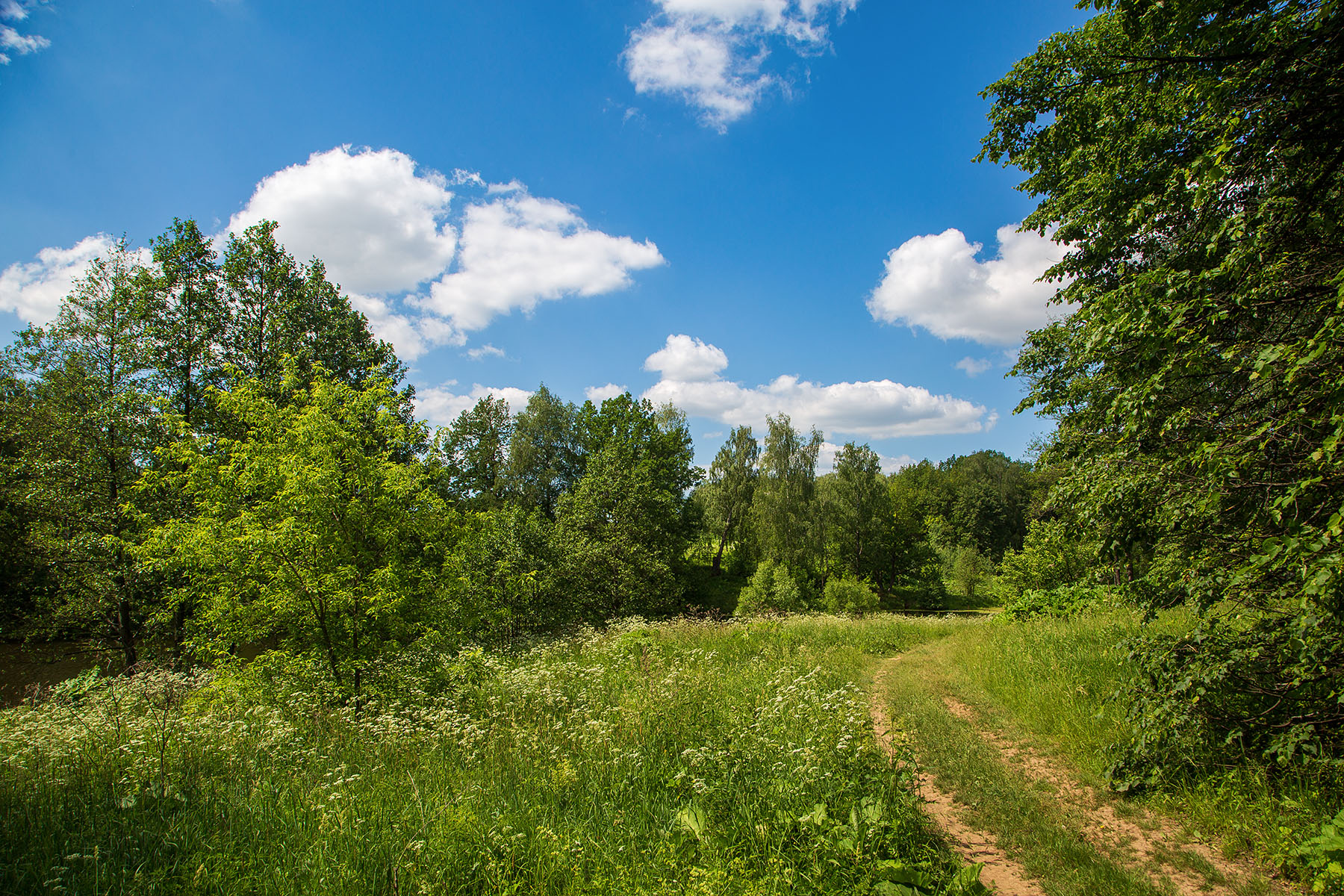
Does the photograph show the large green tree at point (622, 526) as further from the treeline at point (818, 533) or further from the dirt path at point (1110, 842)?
the dirt path at point (1110, 842)

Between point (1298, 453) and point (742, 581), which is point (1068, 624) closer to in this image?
point (1298, 453)

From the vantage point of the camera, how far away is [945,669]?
10.2 m

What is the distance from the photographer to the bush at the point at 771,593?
32250 millimetres

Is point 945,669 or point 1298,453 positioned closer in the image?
point 1298,453

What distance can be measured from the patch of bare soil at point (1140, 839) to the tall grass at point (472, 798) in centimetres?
160

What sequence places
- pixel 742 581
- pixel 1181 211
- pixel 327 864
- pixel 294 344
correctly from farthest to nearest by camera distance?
1. pixel 742 581
2. pixel 294 344
3. pixel 1181 211
4. pixel 327 864

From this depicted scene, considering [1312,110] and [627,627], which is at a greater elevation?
[1312,110]

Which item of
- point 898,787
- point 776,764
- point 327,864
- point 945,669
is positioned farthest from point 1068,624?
point 327,864

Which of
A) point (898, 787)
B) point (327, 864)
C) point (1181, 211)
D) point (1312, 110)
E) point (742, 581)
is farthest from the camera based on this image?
point (742, 581)

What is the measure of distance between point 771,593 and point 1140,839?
29.3m

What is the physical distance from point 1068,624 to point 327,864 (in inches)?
461

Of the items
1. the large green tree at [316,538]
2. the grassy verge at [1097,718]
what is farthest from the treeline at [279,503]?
the grassy verge at [1097,718]

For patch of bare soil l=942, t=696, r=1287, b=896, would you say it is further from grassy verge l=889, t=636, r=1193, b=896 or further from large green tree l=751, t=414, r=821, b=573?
large green tree l=751, t=414, r=821, b=573

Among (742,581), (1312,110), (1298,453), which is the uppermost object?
(1312,110)
